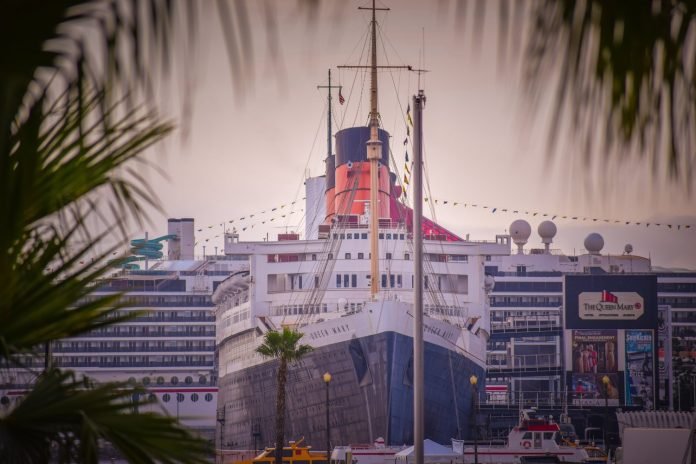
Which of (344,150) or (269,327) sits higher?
(344,150)

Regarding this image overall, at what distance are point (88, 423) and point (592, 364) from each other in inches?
3072

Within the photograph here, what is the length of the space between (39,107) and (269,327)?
5907 cm

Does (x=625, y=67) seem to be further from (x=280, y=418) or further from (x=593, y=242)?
(x=593, y=242)

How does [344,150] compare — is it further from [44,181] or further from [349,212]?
[44,181]

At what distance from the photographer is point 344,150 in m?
65.7

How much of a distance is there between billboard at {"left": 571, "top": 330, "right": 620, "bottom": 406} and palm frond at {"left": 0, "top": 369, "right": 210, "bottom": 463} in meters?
76.7

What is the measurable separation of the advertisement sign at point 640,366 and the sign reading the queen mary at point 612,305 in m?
0.83

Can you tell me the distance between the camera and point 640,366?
80.2 m

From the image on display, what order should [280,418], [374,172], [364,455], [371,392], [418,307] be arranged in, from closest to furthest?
[418,307]
[364,455]
[280,418]
[374,172]
[371,392]

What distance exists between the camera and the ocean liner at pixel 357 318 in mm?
53844

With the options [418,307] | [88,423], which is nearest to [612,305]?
[418,307]

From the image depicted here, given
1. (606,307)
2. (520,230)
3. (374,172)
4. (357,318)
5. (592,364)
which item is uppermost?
(520,230)

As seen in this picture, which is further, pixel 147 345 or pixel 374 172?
pixel 147 345

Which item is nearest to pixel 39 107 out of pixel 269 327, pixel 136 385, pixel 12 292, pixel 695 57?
pixel 12 292
